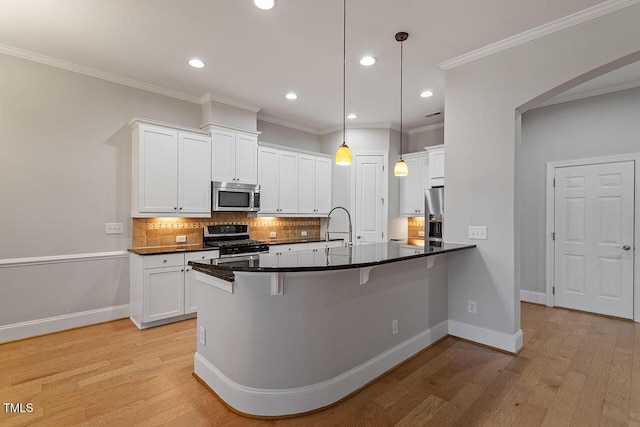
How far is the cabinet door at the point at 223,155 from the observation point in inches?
177

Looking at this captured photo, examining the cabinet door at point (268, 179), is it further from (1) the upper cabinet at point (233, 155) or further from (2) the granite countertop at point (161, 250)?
(2) the granite countertop at point (161, 250)

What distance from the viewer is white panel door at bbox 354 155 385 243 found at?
5895 mm

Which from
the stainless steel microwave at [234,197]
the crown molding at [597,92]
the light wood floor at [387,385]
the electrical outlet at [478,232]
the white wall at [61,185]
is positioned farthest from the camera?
the stainless steel microwave at [234,197]

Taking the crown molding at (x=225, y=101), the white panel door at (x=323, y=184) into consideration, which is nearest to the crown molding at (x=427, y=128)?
the white panel door at (x=323, y=184)

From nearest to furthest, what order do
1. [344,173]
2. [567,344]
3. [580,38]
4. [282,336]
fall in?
[282,336]
[580,38]
[567,344]
[344,173]

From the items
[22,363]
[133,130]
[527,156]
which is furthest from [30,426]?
[527,156]

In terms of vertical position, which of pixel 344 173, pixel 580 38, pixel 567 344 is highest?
pixel 580 38

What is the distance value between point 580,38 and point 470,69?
925 millimetres

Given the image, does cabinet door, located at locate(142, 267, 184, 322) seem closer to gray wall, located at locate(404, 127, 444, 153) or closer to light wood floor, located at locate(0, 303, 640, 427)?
light wood floor, located at locate(0, 303, 640, 427)

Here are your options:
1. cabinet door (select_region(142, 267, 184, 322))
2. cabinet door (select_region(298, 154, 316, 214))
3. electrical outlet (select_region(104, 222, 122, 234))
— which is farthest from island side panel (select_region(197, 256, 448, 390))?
cabinet door (select_region(298, 154, 316, 214))

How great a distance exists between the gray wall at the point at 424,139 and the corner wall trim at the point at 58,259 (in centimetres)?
Result: 530

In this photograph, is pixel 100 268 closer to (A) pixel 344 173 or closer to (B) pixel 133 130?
(B) pixel 133 130

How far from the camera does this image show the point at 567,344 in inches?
128

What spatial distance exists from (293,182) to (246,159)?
39.1 inches
